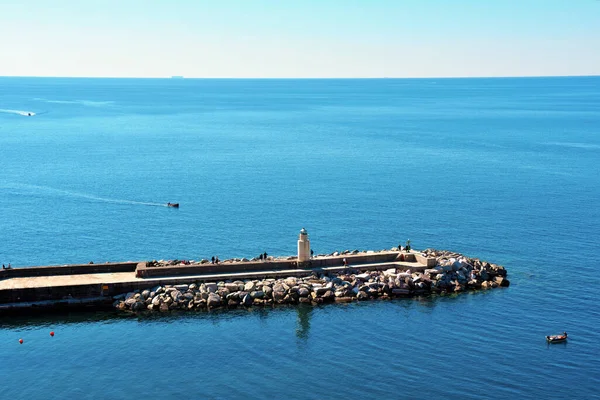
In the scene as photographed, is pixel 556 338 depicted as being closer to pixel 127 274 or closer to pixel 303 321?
pixel 303 321

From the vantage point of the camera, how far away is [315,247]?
215ft

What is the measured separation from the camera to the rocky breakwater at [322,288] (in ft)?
163

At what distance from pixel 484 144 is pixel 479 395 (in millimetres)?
107933

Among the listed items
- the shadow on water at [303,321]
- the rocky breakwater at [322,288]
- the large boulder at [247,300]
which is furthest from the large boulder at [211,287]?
the shadow on water at [303,321]

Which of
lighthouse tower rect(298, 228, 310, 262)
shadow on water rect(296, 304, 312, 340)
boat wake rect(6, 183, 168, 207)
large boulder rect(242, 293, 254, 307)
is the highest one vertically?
boat wake rect(6, 183, 168, 207)

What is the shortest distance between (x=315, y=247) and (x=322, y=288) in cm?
1436

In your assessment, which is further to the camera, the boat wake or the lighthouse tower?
the boat wake

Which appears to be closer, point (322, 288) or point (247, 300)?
point (247, 300)

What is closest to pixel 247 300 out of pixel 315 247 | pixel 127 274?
pixel 127 274

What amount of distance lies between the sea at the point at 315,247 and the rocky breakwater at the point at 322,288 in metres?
0.99

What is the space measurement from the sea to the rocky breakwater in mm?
990

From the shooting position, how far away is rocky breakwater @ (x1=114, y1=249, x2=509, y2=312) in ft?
163

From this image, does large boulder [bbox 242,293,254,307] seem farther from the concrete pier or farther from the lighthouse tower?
the lighthouse tower

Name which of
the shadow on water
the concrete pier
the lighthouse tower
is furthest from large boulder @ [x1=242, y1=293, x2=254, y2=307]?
the lighthouse tower
